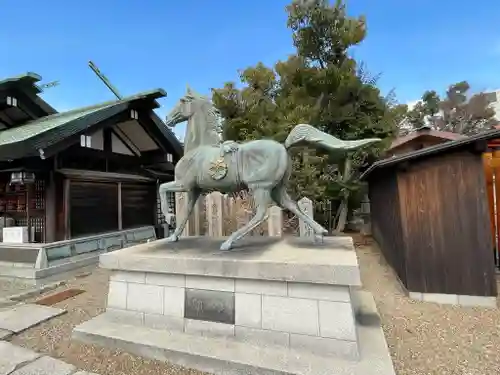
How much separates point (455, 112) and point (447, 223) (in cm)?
2512

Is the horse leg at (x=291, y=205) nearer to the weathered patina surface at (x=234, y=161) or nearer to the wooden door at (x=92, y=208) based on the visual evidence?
the weathered patina surface at (x=234, y=161)

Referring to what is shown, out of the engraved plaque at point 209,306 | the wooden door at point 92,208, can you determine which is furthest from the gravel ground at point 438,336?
the wooden door at point 92,208

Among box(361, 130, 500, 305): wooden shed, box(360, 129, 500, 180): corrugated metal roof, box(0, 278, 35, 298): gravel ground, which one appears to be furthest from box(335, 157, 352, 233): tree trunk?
box(0, 278, 35, 298): gravel ground

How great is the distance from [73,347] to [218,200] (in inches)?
139

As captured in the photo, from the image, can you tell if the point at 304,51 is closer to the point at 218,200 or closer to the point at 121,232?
the point at 218,200

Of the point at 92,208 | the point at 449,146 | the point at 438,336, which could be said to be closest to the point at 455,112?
the point at 449,146

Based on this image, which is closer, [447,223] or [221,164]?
[221,164]

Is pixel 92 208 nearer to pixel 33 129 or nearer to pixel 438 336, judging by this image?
pixel 33 129

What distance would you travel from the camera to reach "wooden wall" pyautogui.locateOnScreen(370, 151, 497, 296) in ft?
14.4

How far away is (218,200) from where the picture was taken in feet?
19.5

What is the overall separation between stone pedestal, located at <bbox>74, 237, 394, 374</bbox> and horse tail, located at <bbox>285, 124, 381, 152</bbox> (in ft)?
3.77

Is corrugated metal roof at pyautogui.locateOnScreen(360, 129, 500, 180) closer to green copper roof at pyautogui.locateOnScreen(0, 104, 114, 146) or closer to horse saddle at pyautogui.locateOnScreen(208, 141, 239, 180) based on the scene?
horse saddle at pyautogui.locateOnScreen(208, 141, 239, 180)

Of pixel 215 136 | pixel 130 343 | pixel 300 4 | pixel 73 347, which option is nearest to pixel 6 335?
pixel 73 347

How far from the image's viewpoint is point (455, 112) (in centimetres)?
2367
